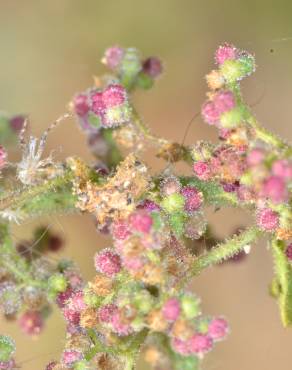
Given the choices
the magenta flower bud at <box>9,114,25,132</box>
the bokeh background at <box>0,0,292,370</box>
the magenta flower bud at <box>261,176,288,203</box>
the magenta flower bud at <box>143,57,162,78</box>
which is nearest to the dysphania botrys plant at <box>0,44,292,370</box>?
the magenta flower bud at <box>261,176,288,203</box>

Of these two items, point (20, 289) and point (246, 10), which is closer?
point (20, 289)

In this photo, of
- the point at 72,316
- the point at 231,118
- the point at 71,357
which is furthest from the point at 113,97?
the point at 71,357

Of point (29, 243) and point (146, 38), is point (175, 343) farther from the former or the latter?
point (146, 38)

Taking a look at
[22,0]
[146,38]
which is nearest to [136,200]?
[146,38]

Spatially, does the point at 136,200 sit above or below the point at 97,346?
above

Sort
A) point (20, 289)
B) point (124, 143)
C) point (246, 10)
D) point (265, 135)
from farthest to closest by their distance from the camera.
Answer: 1. point (246, 10)
2. point (124, 143)
3. point (20, 289)
4. point (265, 135)

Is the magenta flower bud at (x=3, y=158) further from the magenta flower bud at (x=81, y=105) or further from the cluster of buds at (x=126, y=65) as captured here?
the cluster of buds at (x=126, y=65)

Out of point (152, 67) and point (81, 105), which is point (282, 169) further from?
point (152, 67)
